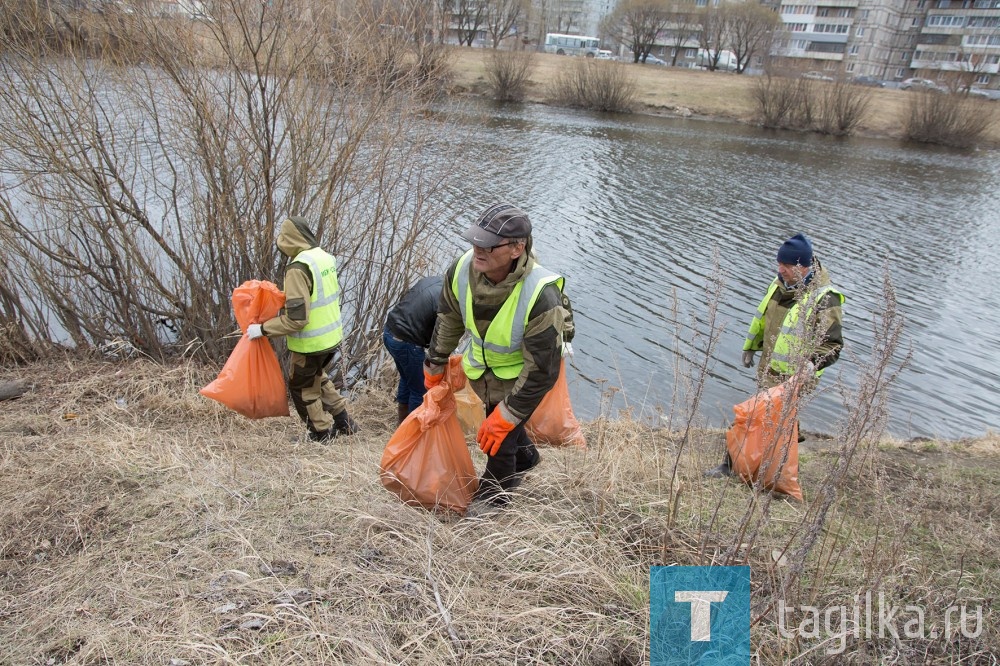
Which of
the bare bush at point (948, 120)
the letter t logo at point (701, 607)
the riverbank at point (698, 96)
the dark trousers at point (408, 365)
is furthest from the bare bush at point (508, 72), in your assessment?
the letter t logo at point (701, 607)

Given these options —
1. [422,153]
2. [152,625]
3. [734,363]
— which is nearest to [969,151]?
[734,363]

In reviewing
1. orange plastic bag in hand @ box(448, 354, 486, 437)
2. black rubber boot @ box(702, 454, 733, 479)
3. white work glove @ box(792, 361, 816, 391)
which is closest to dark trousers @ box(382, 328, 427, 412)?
orange plastic bag in hand @ box(448, 354, 486, 437)

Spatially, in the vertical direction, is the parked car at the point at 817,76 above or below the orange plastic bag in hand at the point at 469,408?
above

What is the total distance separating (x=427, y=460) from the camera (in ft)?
10.3

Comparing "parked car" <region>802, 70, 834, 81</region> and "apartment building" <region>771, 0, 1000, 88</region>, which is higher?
"apartment building" <region>771, 0, 1000, 88</region>

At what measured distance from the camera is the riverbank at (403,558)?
236 cm

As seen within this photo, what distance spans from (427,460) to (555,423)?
1.25m

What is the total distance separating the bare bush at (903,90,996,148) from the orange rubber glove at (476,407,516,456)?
1405 inches

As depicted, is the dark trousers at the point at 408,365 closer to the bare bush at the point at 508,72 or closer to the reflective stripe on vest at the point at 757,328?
the reflective stripe on vest at the point at 757,328

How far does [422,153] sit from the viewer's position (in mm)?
6742

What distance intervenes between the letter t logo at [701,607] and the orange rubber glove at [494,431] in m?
0.97

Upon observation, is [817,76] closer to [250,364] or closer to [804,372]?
[250,364]

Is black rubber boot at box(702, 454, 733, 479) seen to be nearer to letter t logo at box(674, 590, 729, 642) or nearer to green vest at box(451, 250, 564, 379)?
letter t logo at box(674, 590, 729, 642)

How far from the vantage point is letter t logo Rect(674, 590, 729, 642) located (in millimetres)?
2432
